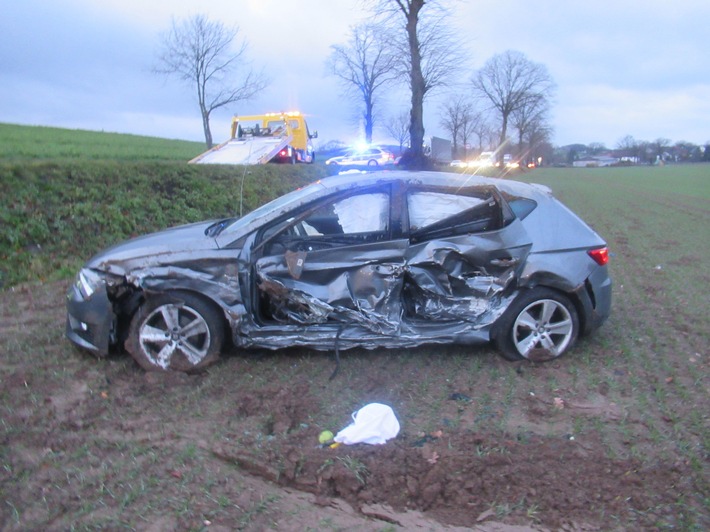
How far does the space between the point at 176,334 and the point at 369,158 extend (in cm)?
3058

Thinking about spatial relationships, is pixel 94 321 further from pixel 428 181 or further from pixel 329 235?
pixel 428 181

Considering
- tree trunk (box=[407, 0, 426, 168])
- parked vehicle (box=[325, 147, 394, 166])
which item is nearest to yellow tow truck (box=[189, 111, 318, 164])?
tree trunk (box=[407, 0, 426, 168])

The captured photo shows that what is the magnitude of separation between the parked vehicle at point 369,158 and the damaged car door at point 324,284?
27.9 m

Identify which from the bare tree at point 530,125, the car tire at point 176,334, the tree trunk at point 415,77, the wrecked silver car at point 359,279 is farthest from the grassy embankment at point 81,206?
the bare tree at point 530,125

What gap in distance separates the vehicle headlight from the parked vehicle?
91.8 ft

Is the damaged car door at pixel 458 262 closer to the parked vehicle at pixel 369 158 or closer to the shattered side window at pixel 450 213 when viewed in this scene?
the shattered side window at pixel 450 213

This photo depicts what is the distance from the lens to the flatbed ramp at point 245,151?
1727cm

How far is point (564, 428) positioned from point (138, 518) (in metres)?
2.60

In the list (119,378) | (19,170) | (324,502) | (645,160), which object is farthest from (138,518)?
(645,160)

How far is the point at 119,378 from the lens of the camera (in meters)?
4.46

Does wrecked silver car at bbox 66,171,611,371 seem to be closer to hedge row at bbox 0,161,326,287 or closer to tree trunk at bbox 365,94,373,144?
hedge row at bbox 0,161,326,287

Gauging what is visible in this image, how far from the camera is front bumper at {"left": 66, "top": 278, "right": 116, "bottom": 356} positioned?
4.50 meters

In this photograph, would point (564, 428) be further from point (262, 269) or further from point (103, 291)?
point (103, 291)

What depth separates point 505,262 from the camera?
4.70 metres
